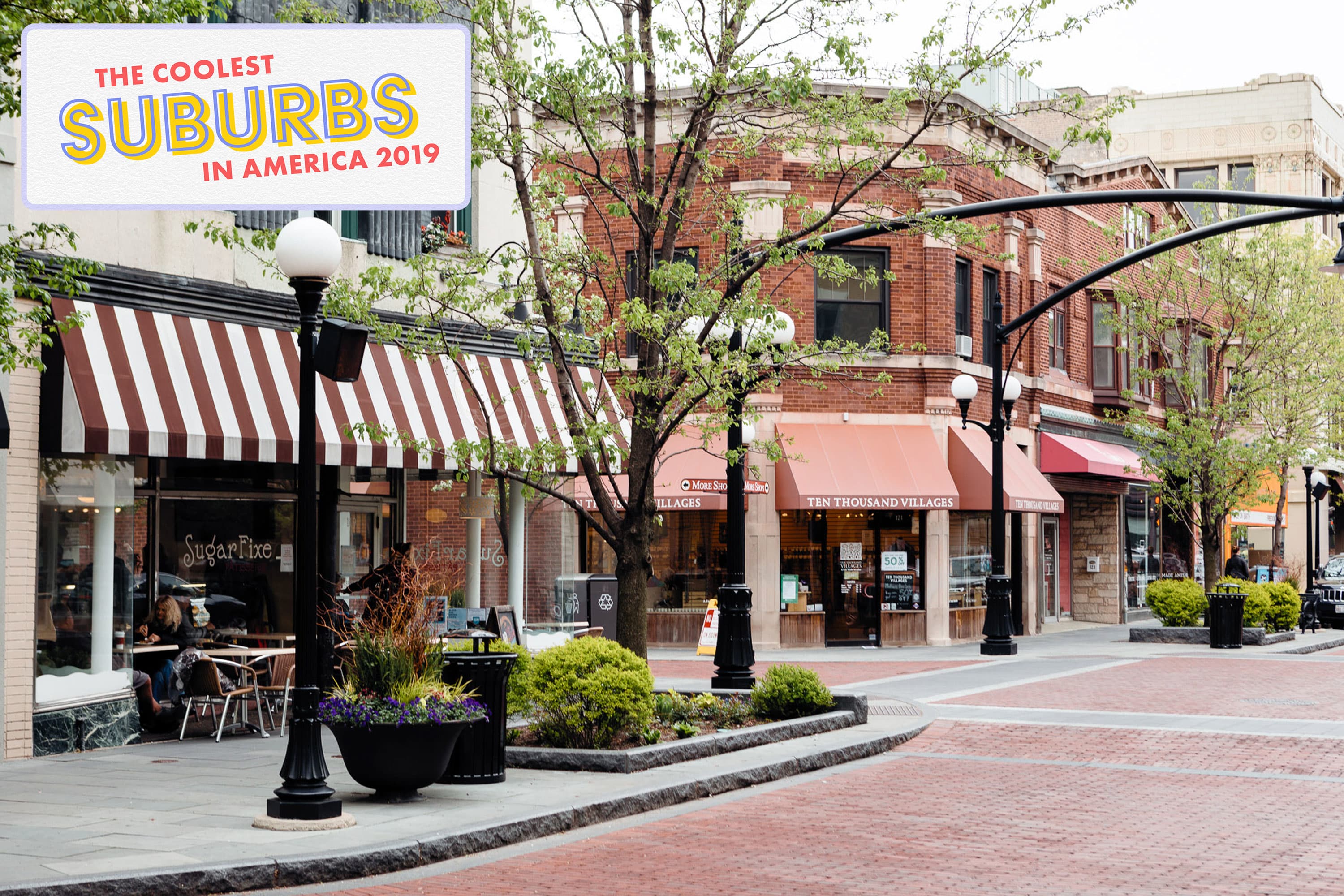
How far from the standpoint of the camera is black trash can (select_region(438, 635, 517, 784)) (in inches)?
431

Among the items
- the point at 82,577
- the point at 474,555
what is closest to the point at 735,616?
the point at 474,555

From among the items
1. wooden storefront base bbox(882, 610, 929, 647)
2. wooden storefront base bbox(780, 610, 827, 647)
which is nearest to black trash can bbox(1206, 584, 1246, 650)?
wooden storefront base bbox(882, 610, 929, 647)

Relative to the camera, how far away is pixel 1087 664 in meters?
23.5

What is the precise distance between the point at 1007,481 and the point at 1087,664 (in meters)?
6.47

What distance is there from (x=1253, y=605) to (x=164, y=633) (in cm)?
2161

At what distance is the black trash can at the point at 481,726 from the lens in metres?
11.0

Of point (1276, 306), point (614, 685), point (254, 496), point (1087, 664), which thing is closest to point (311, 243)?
point (614, 685)

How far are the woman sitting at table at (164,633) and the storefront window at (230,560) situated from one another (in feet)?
0.57

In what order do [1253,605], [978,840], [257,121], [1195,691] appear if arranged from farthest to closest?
[1253,605] < [1195,691] < [978,840] < [257,121]

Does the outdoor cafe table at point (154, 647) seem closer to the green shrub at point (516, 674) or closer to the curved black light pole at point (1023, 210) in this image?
the green shrub at point (516, 674)

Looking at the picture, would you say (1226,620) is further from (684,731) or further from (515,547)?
(684,731)

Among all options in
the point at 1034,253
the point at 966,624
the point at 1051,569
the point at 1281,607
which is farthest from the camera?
the point at 1051,569

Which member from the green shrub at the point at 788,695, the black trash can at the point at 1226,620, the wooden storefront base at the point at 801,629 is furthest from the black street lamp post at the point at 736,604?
the black trash can at the point at 1226,620

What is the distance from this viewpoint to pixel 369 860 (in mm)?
8516
